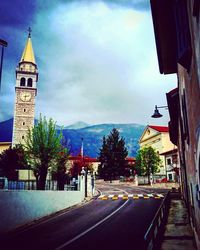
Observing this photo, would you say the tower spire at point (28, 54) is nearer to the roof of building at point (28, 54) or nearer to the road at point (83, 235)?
the roof of building at point (28, 54)

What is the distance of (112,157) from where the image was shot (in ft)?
238

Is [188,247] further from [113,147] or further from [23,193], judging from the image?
[113,147]

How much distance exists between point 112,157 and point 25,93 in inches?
1250

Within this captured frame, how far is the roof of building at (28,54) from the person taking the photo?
72956mm

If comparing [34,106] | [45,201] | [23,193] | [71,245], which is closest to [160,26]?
[71,245]

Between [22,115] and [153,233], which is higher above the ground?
[22,115]

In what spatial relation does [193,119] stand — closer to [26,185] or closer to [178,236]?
[178,236]

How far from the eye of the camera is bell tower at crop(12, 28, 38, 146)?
64.8 m

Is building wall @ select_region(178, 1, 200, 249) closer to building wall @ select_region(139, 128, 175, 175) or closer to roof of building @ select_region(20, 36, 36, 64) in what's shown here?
building wall @ select_region(139, 128, 175, 175)

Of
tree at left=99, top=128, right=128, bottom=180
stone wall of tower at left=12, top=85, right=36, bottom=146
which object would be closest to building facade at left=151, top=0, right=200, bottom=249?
stone wall of tower at left=12, top=85, right=36, bottom=146

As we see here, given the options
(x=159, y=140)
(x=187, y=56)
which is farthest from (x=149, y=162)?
(x=187, y=56)

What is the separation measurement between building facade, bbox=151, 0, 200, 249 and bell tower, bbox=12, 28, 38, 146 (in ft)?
196

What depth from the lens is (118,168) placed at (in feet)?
233

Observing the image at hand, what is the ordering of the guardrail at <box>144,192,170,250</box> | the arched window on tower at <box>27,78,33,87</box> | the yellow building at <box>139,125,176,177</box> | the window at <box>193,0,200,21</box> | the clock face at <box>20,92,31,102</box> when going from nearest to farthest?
the window at <box>193,0,200,21</box>, the guardrail at <box>144,192,170,250</box>, the yellow building at <box>139,125,176,177</box>, the clock face at <box>20,92,31,102</box>, the arched window on tower at <box>27,78,33,87</box>
